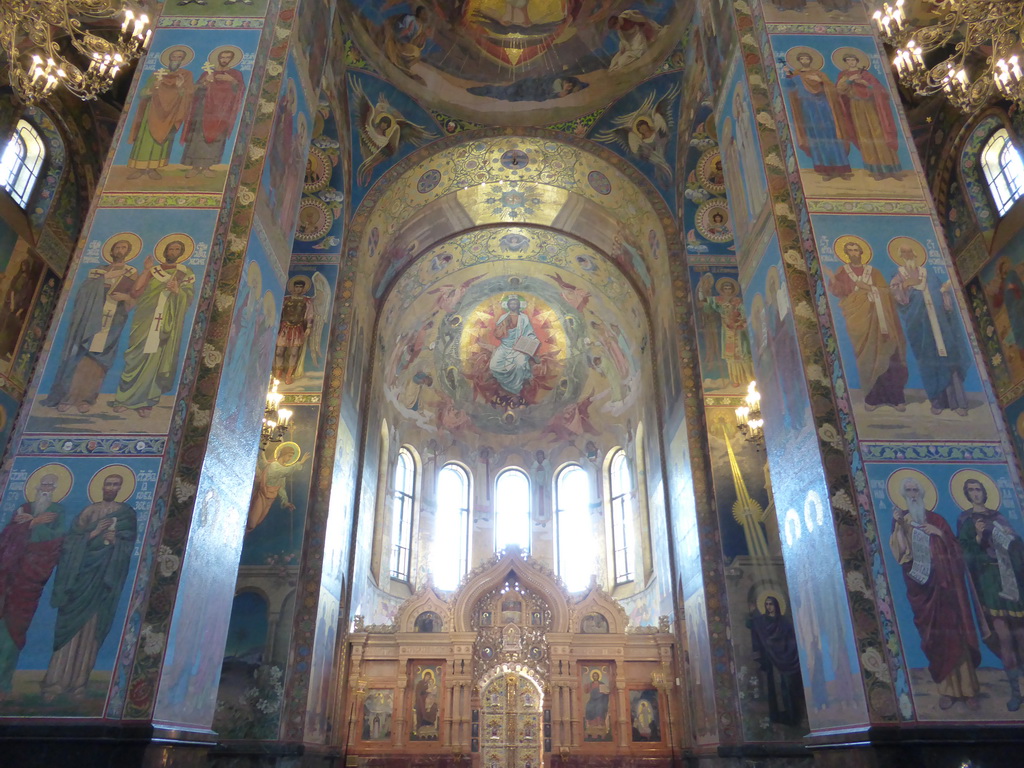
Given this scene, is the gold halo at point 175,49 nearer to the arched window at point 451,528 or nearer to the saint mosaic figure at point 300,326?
the saint mosaic figure at point 300,326

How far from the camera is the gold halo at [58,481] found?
674cm

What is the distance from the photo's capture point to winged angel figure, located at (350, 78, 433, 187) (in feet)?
51.2

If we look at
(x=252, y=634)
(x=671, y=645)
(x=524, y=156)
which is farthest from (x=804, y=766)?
(x=524, y=156)

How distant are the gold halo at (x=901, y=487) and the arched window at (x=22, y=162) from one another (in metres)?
14.2

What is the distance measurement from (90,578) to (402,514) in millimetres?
15606

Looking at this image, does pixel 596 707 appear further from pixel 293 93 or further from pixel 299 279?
pixel 293 93

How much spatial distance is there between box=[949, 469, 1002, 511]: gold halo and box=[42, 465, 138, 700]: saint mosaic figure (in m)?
7.56

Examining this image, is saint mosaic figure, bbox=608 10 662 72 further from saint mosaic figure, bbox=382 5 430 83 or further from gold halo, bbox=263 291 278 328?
gold halo, bbox=263 291 278 328

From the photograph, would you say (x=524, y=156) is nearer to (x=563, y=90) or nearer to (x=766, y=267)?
(x=563, y=90)

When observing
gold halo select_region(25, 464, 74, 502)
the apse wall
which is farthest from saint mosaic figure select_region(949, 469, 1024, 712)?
the apse wall

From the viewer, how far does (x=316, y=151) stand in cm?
1514

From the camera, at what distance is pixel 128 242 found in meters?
8.07

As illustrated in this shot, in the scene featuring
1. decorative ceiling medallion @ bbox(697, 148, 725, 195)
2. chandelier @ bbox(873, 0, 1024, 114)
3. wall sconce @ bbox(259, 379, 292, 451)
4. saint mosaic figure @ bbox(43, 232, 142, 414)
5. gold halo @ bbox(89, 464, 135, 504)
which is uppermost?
decorative ceiling medallion @ bbox(697, 148, 725, 195)

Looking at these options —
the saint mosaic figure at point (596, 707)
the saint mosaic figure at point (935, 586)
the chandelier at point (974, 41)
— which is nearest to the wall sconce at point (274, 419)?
the saint mosaic figure at point (596, 707)
